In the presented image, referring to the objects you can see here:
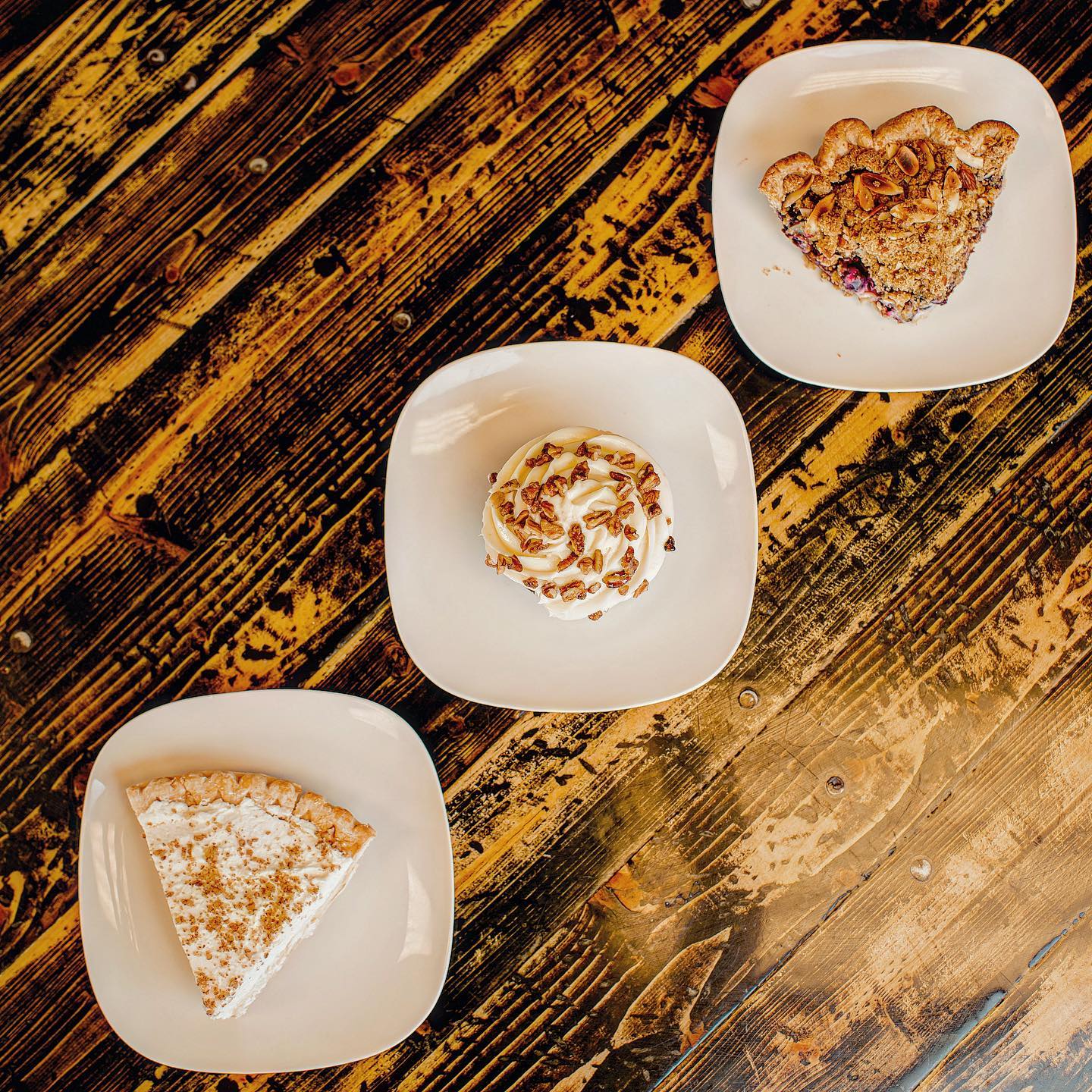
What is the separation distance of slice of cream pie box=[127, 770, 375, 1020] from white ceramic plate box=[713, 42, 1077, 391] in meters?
1.70

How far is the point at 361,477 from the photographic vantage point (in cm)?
213

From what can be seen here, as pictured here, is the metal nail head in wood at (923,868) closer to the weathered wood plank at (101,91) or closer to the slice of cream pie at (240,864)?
the slice of cream pie at (240,864)

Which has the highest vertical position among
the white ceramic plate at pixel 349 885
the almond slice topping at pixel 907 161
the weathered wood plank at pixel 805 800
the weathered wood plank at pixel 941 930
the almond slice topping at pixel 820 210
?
the almond slice topping at pixel 820 210

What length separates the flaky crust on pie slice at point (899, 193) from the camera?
199 centimetres

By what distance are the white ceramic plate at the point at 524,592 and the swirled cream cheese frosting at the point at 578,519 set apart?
0.39 feet

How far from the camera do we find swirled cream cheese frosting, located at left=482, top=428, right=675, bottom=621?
6.22 ft

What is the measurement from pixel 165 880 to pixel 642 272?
6.68ft

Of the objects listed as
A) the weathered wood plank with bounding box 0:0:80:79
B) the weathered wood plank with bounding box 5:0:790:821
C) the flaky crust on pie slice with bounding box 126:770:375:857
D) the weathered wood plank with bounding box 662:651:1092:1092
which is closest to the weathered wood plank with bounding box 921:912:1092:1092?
the weathered wood plank with bounding box 662:651:1092:1092

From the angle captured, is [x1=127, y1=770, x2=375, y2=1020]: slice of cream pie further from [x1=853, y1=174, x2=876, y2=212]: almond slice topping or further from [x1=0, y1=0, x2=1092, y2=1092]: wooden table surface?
[x1=853, y1=174, x2=876, y2=212]: almond slice topping

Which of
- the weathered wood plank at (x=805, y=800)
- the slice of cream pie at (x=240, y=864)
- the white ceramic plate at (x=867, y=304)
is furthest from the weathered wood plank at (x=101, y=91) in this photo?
the weathered wood plank at (x=805, y=800)

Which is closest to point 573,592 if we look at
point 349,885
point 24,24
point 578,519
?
point 578,519

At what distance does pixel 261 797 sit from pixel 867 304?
207cm

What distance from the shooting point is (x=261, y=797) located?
1992 mm

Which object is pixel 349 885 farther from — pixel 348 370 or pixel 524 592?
pixel 348 370
